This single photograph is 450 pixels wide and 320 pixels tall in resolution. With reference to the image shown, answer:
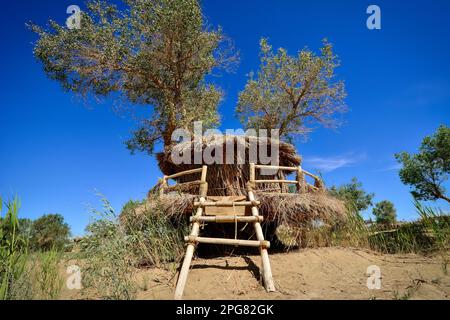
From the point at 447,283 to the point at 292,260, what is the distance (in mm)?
2852

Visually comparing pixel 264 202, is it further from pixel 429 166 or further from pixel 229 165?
pixel 429 166

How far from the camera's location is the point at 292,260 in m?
6.54

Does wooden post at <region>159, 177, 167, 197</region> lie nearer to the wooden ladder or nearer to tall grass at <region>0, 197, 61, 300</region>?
the wooden ladder

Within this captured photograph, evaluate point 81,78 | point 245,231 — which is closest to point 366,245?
point 245,231

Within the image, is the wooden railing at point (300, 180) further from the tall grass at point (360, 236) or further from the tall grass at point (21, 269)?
the tall grass at point (21, 269)

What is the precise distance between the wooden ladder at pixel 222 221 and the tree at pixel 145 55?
6.61 m

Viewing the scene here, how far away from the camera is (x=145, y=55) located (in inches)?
472

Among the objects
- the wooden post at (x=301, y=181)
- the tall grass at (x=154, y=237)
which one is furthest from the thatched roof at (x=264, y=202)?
the wooden post at (x=301, y=181)

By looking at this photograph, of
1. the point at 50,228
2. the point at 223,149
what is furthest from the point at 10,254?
the point at 50,228

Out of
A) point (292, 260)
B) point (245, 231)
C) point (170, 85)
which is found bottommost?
point (292, 260)

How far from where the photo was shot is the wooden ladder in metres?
5.07

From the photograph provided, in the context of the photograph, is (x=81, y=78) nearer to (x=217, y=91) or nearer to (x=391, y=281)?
(x=217, y=91)

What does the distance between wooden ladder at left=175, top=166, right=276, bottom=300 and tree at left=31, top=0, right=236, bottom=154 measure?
6611mm
